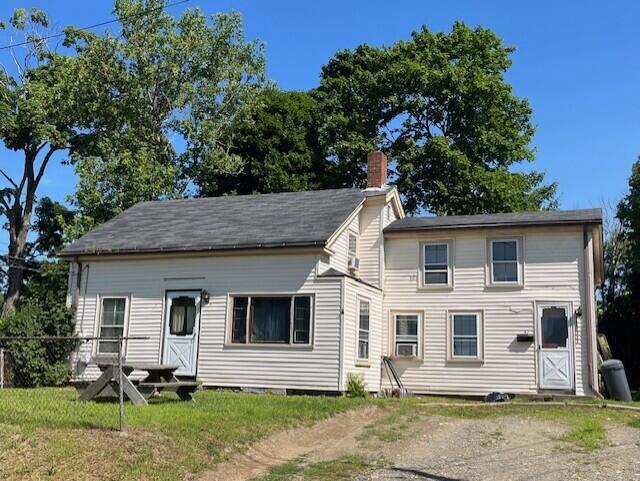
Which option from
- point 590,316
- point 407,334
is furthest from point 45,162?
point 590,316

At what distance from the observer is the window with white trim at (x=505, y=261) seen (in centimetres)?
1958

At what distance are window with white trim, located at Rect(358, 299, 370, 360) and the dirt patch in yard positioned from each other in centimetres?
447

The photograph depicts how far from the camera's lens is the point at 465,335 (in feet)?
64.8

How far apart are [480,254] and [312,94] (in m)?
20.6

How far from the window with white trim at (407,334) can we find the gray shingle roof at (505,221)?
2613 mm

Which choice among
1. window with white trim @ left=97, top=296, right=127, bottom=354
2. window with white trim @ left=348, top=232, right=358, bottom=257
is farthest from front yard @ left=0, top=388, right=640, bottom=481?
window with white trim @ left=348, top=232, right=358, bottom=257

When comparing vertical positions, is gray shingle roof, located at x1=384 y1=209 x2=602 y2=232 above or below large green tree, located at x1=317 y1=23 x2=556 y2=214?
below

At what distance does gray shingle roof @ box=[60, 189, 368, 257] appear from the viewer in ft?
61.6

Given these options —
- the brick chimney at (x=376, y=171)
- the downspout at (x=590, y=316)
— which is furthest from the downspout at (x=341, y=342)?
the downspout at (x=590, y=316)

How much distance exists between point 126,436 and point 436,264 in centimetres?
1299

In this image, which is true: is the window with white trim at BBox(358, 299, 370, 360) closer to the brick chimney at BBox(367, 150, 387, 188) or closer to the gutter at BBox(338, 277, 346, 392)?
the gutter at BBox(338, 277, 346, 392)

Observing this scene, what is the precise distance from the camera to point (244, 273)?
1866cm

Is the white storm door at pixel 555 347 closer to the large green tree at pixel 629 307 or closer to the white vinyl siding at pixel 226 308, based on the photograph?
the white vinyl siding at pixel 226 308

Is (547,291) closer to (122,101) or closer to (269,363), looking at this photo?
(269,363)
